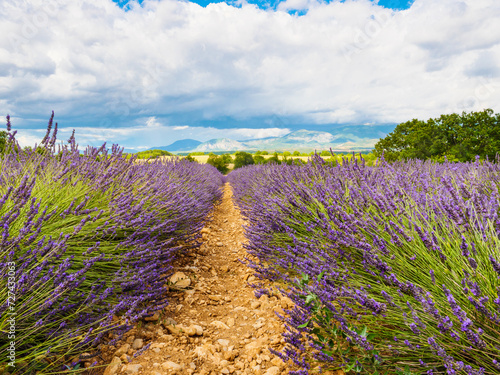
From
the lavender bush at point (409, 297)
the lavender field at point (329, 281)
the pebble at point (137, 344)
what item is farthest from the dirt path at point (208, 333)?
the lavender bush at point (409, 297)

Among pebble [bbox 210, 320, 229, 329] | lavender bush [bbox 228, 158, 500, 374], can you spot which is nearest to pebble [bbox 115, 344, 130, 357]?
pebble [bbox 210, 320, 229, 329]

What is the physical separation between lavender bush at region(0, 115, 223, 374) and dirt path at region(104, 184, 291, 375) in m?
0.17

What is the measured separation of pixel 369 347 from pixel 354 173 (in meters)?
2.04

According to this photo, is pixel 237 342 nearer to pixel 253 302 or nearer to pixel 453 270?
pixel 253 302

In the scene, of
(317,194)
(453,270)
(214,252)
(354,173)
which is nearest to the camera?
(453,270)

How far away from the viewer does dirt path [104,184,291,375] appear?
5.29ft

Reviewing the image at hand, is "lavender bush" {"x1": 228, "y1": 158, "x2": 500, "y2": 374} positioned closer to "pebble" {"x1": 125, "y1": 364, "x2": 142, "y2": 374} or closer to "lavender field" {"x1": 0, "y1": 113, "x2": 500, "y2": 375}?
"lavender field" {"x1": 0, "y1": 113, "x2": 500, "y2": 375}

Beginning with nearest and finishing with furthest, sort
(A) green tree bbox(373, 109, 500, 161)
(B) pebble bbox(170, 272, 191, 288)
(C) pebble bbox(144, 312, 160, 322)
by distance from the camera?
(C) pebble bbox(144, 312, 160, 322), (B) pebble bbox(170, 272, 191, 288), (A) green tree bbox(373, 109, 500, 161)

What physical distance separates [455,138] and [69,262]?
52.3 ft

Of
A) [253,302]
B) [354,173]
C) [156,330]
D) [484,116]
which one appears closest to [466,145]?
[484,116]

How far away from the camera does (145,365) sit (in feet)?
5.21

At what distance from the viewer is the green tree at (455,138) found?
12.0m

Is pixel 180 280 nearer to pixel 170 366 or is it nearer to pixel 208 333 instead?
pixel 208 333

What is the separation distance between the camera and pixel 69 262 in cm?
164
